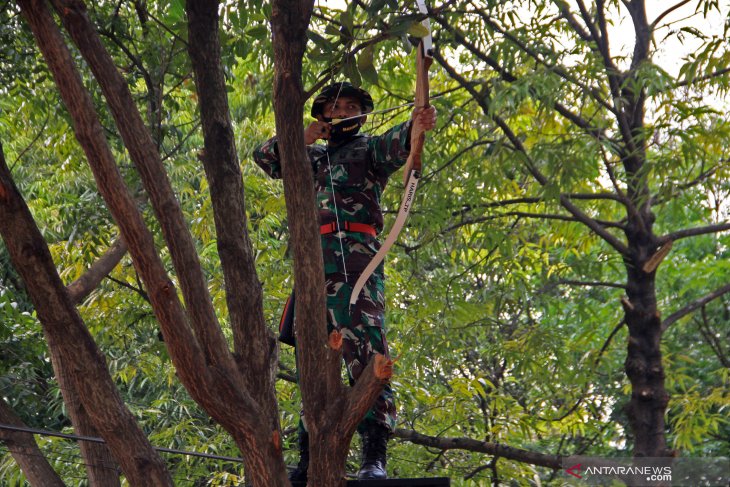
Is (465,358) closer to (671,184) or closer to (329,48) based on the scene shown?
(671,184)

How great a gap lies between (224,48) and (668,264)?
591 cm

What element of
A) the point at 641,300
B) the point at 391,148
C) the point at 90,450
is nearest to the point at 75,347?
the point at 391,148

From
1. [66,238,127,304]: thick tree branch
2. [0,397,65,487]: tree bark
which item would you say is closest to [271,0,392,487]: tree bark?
[66,238,127,304]: thick tree branch

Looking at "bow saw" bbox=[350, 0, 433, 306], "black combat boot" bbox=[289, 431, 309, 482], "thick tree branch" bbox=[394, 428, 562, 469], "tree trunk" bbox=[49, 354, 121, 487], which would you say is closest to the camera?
"bow saw" bbox=[350, 0, 433, 306]

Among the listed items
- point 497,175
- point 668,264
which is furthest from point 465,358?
point 497,175

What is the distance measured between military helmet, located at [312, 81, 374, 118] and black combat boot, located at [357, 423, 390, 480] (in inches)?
42.9

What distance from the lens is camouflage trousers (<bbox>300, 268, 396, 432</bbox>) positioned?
298cm

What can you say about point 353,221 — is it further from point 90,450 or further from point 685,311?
point 685,311

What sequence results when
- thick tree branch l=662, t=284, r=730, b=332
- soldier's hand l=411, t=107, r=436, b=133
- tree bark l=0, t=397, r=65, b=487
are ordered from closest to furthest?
soldier's hand l=411, t=107, r=436, b=133
tree bark l=0, t=397, r=65, b=487
thick tree branch l=662, t=284, r=730, b=332

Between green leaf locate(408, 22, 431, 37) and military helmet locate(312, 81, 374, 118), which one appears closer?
green leaf locate(408, 22, 431, 37)

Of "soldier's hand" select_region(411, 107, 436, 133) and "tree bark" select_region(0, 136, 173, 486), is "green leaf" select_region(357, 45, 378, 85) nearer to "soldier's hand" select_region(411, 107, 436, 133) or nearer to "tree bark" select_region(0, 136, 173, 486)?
"soldier's hand" select_region(411, 107, 436, 133)

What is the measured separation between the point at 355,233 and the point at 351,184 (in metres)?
0.17

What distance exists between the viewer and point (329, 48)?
2.58m

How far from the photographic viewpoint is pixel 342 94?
3205 millimetres
